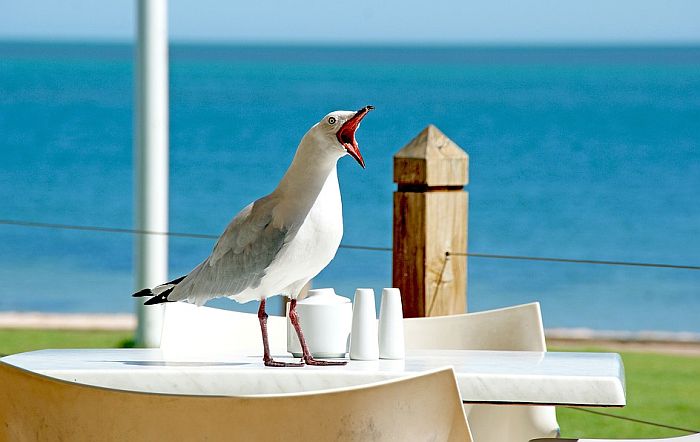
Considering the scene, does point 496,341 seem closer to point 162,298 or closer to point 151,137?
point 162,298

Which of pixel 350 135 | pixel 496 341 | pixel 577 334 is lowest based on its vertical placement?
pixel 577 334

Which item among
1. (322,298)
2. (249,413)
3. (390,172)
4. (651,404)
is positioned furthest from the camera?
(390,172)

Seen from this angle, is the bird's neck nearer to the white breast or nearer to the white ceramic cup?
the white breast

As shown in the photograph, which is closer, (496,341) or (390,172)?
(496,341)

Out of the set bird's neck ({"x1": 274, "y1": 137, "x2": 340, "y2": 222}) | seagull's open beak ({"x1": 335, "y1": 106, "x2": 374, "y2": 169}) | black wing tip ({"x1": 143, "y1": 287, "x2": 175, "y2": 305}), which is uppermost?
seagull's open beak ({"x1": 335, "y1": 106, "x2": 374, "y2": 169})

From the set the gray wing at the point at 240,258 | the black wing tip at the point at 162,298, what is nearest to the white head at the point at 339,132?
the gray wing at the point at 240,258

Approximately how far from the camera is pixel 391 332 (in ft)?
8.79

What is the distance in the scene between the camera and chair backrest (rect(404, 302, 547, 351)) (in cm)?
305

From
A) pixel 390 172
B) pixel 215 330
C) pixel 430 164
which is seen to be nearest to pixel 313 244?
pixel 215 330

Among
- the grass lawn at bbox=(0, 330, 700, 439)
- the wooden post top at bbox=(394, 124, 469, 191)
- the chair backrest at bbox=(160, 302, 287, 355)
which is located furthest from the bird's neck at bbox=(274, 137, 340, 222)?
the grass lawn at bbox=(0, 330, 700, 439)

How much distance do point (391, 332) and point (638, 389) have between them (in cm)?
520

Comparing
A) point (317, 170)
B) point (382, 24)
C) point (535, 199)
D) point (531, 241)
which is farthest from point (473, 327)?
point (382, 24)

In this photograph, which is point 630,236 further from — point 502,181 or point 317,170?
point 317,170

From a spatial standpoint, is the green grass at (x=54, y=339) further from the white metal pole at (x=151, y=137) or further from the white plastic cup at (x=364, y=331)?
the white plastic cup at (x=364, y=331)
